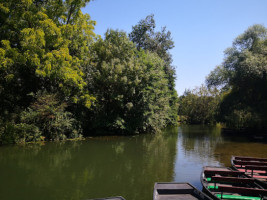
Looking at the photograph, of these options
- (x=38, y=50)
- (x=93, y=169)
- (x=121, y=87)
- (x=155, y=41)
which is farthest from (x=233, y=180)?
(x=155, y=41)

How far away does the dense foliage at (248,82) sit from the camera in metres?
26.8

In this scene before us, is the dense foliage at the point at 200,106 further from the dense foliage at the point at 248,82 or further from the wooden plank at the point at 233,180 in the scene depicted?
the wooden plank at the point at 233,180

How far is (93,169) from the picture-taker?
12.3m

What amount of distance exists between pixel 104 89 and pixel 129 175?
58.1ft

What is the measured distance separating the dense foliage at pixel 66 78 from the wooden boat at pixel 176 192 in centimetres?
1511

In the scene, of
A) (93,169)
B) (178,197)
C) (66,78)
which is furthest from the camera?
(66,78)

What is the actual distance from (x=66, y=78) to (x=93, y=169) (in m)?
11.0

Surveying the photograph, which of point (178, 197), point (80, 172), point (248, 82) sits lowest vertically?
point (80, 172)

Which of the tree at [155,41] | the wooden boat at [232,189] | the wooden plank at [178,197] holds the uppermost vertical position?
the tree at [155,41]

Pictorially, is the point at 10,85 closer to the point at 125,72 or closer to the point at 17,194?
the point at 125,72

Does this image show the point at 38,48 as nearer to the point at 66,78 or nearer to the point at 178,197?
the point at 66,78

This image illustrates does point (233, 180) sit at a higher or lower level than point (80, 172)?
higher

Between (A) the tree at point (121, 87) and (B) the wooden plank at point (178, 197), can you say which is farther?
(A) the tree at point (121, 87)

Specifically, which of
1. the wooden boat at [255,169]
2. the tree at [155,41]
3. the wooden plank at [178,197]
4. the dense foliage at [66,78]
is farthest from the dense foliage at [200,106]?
the wooden plank at [178,197]
